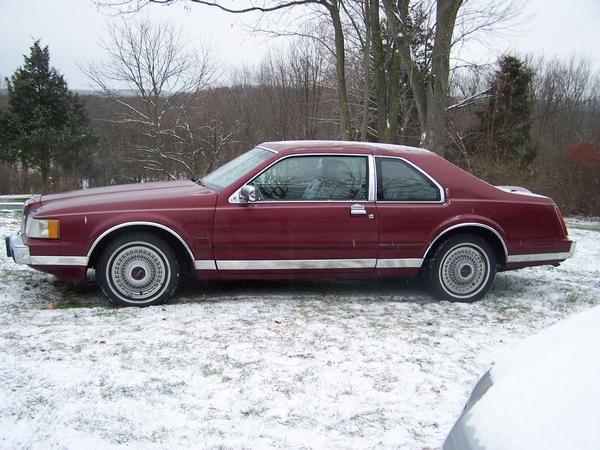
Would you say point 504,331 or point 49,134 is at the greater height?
point 49,134

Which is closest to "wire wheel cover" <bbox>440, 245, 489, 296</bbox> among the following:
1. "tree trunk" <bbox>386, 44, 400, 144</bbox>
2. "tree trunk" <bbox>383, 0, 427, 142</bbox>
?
"tree trunk" <bbox>383, 0, 427, 142</bbox>

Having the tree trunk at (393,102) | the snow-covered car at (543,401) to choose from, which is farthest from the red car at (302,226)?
the tree trunk at (393,102)

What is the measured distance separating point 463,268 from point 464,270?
0.02 m

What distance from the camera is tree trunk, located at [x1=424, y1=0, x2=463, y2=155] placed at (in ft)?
32.4

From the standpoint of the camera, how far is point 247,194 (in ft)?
15.1

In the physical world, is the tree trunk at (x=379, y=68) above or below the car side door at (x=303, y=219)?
above

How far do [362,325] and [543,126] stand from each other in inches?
1382

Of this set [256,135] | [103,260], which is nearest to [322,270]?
[103,260]

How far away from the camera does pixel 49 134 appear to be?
33812mm

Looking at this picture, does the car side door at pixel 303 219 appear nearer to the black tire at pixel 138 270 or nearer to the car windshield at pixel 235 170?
the car windshield at pixel 235 170

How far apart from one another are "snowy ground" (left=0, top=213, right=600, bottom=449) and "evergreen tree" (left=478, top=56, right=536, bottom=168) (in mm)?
22536

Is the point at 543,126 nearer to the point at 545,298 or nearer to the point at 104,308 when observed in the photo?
the point at 545,298

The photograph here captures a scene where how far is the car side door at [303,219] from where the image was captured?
4.65 meters

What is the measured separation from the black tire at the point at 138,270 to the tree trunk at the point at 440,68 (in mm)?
7190
